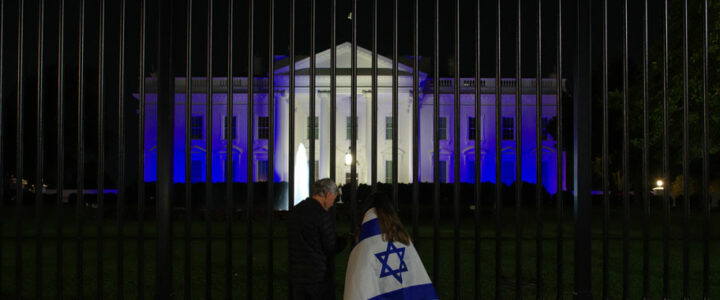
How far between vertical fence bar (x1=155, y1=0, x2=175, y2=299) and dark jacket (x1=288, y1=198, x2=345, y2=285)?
945 mm

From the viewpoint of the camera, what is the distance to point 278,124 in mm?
39656

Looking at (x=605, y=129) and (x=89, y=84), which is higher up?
(x=89, y=84)

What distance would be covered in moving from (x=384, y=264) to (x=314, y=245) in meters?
0.51

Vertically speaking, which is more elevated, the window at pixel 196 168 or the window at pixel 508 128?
the window at pixel 508 128

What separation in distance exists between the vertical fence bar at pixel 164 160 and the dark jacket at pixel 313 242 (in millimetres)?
945

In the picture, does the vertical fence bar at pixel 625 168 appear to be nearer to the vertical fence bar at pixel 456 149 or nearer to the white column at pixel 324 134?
the vertical fence bar at pixel 456 149

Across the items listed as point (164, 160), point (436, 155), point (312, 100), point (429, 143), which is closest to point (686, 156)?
point (436, 155)

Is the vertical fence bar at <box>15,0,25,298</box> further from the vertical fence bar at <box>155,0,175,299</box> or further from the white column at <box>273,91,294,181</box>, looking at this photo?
the white column at <box>273,91,294,181</box>

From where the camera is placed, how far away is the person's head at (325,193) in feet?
12.5

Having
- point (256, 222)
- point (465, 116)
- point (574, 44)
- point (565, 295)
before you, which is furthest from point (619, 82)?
point (574, 44)

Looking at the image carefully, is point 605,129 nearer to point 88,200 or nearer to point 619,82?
point 88,200

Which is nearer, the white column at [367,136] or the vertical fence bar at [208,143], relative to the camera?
the vertical fence bar at [208,143]

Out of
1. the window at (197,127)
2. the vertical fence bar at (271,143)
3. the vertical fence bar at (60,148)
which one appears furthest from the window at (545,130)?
the vertical fence bar at (60,148)

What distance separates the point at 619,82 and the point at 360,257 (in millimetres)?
34385
